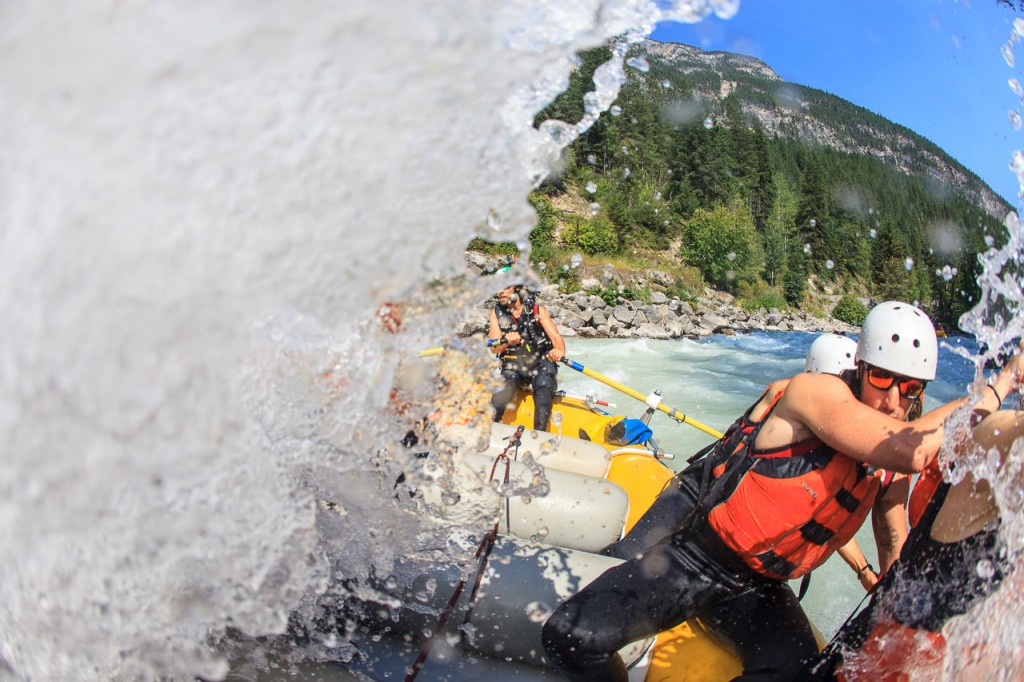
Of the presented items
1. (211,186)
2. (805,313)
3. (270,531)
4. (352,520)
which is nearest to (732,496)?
(352,520)

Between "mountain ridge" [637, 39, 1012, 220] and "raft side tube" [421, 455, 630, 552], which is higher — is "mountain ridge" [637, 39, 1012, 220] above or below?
above

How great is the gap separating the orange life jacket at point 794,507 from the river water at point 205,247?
54 centimetres

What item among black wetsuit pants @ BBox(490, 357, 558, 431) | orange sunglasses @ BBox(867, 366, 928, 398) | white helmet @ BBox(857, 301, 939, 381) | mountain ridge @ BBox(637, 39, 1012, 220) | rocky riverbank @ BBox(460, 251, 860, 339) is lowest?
rocky riverbank @ BBox(460, 251, 860, 339)

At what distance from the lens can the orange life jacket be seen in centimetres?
212

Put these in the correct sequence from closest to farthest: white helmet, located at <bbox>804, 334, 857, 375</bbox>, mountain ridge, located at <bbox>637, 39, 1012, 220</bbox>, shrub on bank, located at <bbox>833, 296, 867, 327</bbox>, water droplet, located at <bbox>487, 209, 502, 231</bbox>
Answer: water droplet, located at <bbox>487, 209, 502, 231</bbox> < white helmet, located at <bbox>804, 334, 857, 375</bbox> < shrub on bank, located at <bbox>833, 296, 867, 327</bbox> < mountain ridge, located at <bbox>637, 39, 1012, 220</bbox>

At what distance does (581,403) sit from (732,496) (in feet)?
12.4

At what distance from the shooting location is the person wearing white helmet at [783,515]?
Answer: 2.02 m

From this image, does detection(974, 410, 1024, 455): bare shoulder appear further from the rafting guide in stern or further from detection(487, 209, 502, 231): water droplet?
the rafting guide in stern

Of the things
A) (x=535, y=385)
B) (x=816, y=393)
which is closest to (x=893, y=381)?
(x=816, y=393)

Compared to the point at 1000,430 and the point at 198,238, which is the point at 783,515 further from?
the point at 198,238

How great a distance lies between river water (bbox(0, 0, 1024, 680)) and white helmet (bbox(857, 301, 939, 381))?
0.69ft

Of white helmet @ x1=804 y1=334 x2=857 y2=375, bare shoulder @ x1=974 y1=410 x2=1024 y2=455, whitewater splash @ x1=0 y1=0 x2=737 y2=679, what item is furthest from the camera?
white helmet @ x1=804 y1=334 x2=857 y2=375

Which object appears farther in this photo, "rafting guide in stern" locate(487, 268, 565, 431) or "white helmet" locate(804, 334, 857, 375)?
"rafting guide in stern" locate(487, 268, 565, 431)

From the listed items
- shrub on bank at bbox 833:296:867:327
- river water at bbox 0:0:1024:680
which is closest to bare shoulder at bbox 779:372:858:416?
river water at bbox 0:0:1024:680
